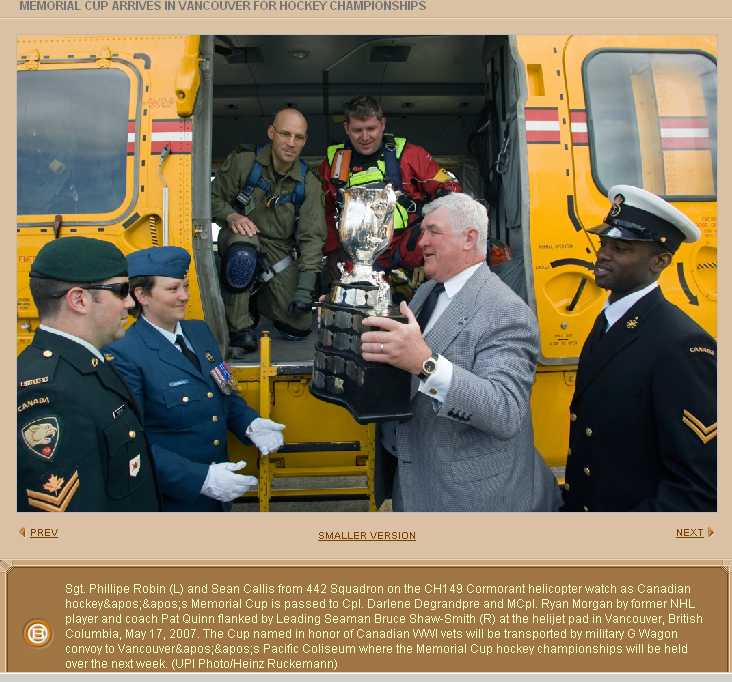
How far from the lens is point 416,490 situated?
245 centimetres

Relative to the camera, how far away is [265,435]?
119 inches

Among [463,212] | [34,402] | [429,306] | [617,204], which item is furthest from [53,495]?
[617,204]

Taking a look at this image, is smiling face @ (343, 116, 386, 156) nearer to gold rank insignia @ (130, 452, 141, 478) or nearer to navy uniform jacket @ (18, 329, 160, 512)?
navy uniform jacket @ (18, 329, 160, 512)

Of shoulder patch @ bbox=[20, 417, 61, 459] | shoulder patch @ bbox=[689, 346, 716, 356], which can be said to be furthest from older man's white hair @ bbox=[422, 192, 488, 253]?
shoulder patch @ bbox=[20, 417, 61, 459]

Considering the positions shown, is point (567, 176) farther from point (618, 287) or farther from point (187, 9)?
point (187, 9)

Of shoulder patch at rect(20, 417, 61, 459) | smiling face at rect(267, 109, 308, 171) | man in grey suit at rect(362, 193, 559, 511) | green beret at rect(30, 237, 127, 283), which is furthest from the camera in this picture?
smiling face at rect(267, 109, 308, 171)

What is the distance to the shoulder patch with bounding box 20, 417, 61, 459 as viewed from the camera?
1.85m

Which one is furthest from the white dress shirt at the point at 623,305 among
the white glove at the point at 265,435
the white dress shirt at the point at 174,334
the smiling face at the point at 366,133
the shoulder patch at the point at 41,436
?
the smiling face at the point at 366,133

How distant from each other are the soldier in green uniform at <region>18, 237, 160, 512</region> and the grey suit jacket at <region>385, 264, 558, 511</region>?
104 centimetres

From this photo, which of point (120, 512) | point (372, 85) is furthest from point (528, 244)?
point (372, 85)

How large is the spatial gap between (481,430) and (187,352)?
1.42 m

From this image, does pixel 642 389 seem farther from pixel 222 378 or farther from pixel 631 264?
pixel 222 378

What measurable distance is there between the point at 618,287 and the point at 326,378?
1108mm

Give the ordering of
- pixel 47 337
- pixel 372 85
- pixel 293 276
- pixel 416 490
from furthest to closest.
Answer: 1. pixel 372 85
2. pixel 293 276
3. pixel 416 490
4. pixel 47 337
